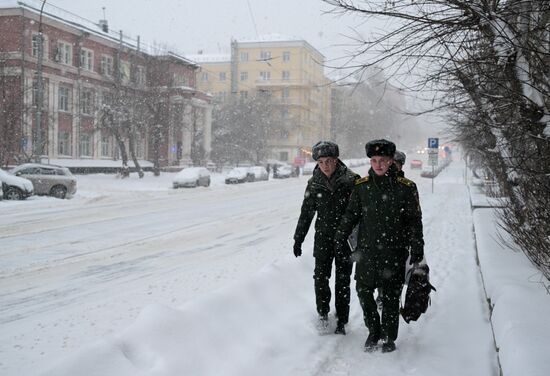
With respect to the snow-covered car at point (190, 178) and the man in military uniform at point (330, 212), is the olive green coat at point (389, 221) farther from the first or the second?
the snow-covered car at point (190, 178)

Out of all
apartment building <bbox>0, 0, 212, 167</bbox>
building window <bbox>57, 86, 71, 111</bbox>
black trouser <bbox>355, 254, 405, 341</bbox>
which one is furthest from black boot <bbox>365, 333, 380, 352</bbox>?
building window <bbox>57, 86, 71, 111</bbox>

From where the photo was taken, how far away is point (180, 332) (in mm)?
4617

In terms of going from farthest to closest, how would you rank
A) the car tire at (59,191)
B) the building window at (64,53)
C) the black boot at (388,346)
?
the building window at (64,53)
the car tire at (59,191)
the black boot at (388,346)

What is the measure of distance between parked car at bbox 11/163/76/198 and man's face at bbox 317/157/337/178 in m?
21.3

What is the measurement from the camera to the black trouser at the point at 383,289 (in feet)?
14.9

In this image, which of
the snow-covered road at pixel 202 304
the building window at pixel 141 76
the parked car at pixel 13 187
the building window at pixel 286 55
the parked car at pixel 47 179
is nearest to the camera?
the snow-covered road at pixel 202 304

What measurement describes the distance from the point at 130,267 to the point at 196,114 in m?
45.8

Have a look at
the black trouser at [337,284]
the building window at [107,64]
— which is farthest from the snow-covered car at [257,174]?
the black trouser at [337,284]

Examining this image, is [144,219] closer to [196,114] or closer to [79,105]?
[79,105]

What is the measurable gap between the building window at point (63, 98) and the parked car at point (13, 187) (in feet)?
74.4

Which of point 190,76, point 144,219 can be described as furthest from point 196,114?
point 144,219

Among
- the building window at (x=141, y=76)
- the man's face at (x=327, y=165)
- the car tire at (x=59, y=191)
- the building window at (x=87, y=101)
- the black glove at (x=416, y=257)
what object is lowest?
the car tire at (x=59, y=191)

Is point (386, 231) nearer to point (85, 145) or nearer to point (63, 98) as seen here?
point (63, 98)

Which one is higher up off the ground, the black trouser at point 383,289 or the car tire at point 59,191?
the black trouser at point 383,289
